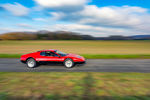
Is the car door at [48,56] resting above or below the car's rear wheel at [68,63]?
above

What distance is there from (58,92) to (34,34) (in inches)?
2565

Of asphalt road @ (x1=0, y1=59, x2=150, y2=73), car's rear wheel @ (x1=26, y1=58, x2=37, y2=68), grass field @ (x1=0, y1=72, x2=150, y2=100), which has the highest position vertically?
car's rear wheel @ (x1=26, y1=58, x2=37, y2=68)

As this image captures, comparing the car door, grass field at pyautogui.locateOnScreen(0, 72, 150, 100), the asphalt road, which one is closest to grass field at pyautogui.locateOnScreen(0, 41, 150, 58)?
the asphalt road

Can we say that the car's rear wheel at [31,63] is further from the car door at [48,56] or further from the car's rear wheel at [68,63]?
the car's rear wheel at [68,63]

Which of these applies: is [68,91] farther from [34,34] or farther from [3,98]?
[34,34]

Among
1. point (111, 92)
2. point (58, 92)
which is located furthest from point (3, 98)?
point (111, 92)

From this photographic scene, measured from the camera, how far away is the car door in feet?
27.0

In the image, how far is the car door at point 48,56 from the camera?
324 inches

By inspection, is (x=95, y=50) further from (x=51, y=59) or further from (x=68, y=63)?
(x=51, y=59)

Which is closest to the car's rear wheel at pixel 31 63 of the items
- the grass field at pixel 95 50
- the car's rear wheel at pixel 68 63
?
the car's rear wheel at pixel 68 63

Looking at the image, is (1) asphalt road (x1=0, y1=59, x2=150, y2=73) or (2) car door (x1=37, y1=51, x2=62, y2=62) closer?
(1) asphalt road (x1=0, y1=59, x2=150, y2=73)

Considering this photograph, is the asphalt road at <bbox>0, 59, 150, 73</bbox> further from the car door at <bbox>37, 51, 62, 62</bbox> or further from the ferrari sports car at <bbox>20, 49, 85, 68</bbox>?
the car door at <bbox>37, 51, 62, 62</bbox>

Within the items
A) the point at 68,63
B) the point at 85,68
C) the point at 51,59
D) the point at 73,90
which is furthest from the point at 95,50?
the point at 73,90

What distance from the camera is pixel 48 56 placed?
8312mm
